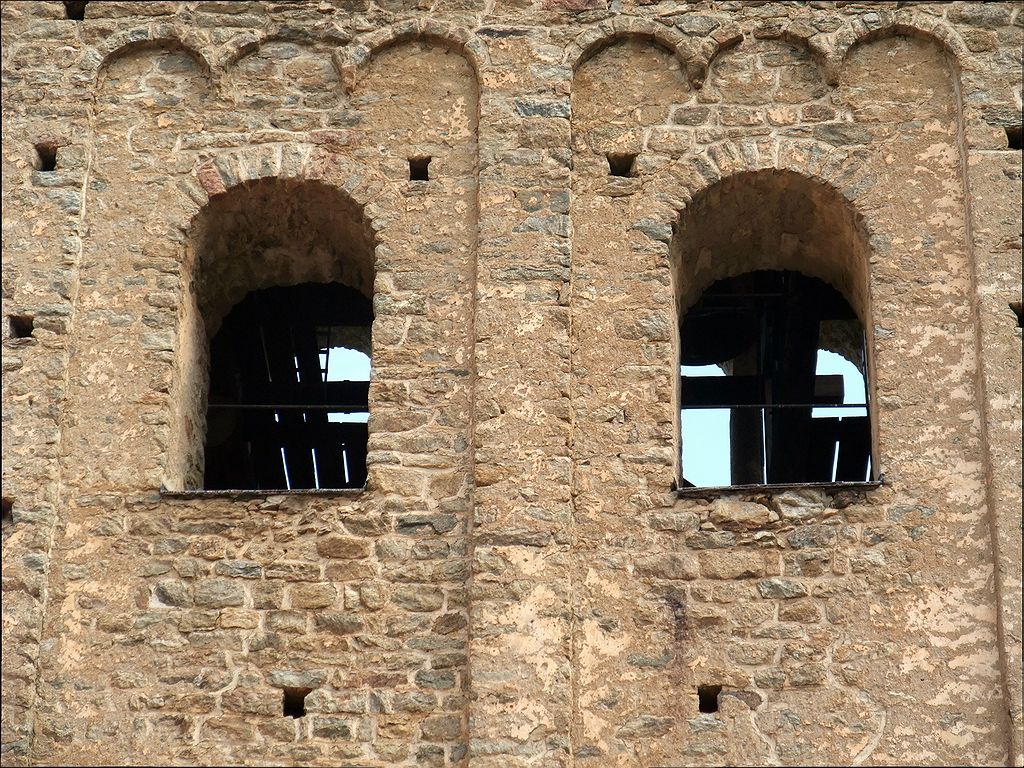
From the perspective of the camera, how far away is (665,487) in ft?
31.9

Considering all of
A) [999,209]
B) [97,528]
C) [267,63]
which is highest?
[267,63]

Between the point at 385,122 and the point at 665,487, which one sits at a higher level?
the point at 385,122

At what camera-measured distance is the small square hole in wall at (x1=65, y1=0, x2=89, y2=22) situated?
11273 mm

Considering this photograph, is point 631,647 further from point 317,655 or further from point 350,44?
point 350,44

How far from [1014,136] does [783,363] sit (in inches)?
99.7

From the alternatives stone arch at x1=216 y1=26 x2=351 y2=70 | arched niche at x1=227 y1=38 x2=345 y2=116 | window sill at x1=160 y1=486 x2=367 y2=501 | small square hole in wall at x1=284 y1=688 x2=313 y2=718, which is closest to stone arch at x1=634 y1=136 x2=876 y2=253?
arched niche at x1=227 y1=38 x2=345 y2=116

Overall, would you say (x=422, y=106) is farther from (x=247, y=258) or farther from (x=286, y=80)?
(x=247, y=258)

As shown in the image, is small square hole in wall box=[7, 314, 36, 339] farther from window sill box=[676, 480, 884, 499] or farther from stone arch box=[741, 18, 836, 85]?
stone arch box=[741, 18, 836, 85]

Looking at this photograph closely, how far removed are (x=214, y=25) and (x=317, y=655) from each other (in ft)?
13.1

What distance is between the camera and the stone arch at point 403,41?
11.0m

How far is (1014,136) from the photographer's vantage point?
34.7 feet

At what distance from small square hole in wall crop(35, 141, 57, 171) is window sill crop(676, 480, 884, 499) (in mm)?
Answer: 4058

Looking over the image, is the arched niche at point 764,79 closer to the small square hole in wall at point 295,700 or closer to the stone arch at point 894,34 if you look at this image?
the stone arch at point 894,34

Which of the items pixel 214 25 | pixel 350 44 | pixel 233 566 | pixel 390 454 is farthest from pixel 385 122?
pixel 233 566
